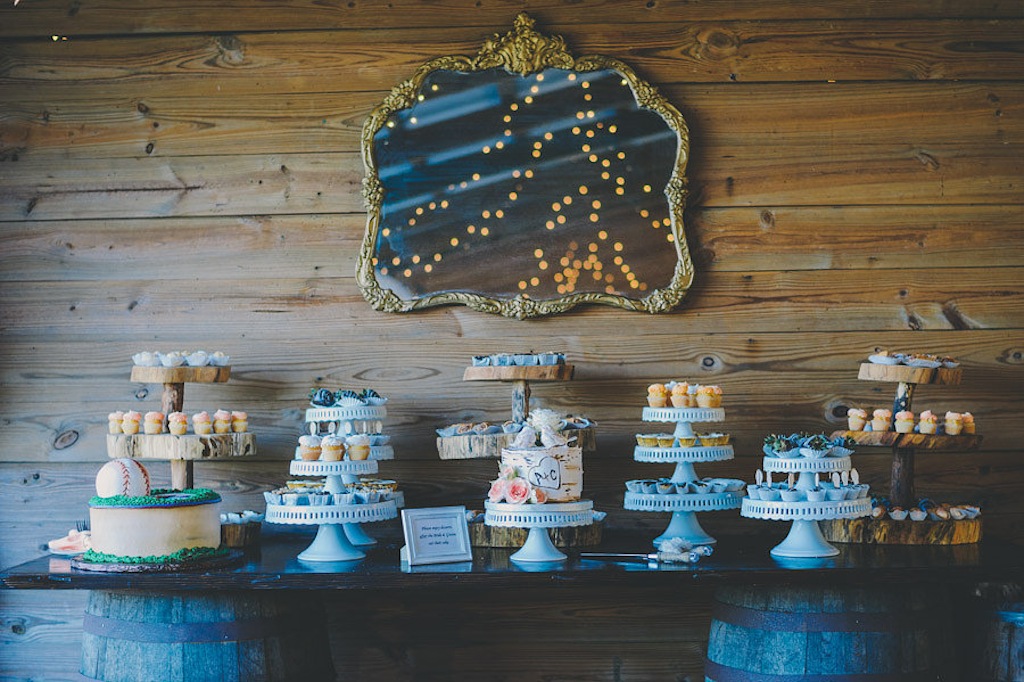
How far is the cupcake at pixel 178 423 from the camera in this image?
10.5 feet

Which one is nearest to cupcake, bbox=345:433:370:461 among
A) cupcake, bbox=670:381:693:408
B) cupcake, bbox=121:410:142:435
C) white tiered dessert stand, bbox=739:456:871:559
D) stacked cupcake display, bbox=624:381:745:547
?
cupcake, bbox=121:410:142:435

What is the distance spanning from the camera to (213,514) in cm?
299

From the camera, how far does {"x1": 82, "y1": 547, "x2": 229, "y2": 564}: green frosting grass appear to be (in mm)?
2865

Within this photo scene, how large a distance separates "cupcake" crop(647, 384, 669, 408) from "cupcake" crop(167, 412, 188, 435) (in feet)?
4.47

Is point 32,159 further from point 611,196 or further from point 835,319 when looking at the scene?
point 835,319

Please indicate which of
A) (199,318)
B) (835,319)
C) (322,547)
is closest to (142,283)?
(199,318)

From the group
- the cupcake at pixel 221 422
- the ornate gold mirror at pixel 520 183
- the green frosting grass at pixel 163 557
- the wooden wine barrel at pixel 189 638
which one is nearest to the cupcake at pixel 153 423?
the cupcake at pixel 221 422

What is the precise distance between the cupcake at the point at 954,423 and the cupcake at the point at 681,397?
752mm

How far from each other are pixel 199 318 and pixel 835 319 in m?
2.08

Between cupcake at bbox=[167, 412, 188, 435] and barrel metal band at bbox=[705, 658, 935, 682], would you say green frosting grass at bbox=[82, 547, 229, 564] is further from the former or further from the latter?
barrel metal band at bbox=[705, 658, 935, 682]

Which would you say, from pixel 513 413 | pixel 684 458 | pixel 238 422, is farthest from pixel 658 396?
pixel 238 422

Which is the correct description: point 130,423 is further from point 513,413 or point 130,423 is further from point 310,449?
point 513,413

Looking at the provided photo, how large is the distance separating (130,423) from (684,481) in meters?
1.64

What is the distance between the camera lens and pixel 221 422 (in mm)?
3271
